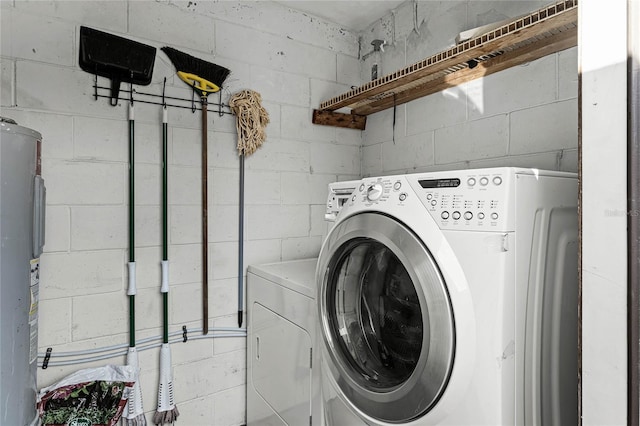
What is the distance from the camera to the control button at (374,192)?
45.0 inches

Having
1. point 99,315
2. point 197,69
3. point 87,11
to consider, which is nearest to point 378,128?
point 197,69

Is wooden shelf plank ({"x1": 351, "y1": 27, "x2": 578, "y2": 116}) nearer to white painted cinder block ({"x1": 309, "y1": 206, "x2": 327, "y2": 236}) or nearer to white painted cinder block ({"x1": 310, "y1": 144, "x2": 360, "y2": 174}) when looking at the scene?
white painted cinder block ({"x1": 310, "y1": 144, "x2": 360, "y2": 174})

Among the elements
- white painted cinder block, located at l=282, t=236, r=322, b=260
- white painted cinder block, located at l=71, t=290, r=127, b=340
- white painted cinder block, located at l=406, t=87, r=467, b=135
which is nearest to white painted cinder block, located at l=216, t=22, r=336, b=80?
white painted cinder block, located at l=406, t=87, r=467, b=135

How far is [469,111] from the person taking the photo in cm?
184

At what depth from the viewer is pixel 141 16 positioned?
69.9 inches

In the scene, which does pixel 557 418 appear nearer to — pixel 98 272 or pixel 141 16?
pixel 98 272

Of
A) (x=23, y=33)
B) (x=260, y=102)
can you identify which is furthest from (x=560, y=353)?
(x=23, y=33)

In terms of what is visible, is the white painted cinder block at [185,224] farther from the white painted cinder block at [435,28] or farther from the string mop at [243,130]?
the white painted cinder block at [435,28]

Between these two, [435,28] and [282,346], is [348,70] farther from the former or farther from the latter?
[282,346]

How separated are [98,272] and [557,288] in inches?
70.9

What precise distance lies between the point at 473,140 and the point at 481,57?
0.40 metres

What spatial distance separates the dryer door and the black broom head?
44.9 inches

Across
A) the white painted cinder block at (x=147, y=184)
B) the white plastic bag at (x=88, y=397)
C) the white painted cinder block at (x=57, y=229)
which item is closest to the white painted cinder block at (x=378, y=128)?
the white painted cinder block at (x=147, y=184)

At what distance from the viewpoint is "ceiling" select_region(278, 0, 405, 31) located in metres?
2.14
